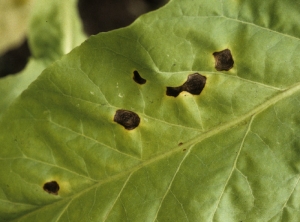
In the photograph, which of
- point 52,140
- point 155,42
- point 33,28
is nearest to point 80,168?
point 52,140

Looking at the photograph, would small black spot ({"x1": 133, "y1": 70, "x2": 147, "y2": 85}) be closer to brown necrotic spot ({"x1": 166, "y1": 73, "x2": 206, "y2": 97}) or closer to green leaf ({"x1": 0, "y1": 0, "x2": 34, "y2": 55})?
brown necrotic spot ({"x1": 166, "y1": 73, "x2": 206, "y2": 97})

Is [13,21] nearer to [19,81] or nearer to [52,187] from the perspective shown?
[19,81]

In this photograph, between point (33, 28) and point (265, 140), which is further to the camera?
point (33, 28)

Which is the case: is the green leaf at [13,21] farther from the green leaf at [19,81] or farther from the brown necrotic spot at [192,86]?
the brown necrotic spot at [192,86]

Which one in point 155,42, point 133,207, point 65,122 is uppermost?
point 155,42

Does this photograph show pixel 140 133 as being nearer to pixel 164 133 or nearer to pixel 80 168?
pixel 164 133

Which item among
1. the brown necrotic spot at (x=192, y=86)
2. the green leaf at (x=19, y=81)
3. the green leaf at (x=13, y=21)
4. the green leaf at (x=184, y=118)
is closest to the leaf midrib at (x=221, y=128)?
the green leaf at (x=184, y=118)

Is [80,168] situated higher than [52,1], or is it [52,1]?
[52,1]

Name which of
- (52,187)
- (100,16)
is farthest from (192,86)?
(100,16)
